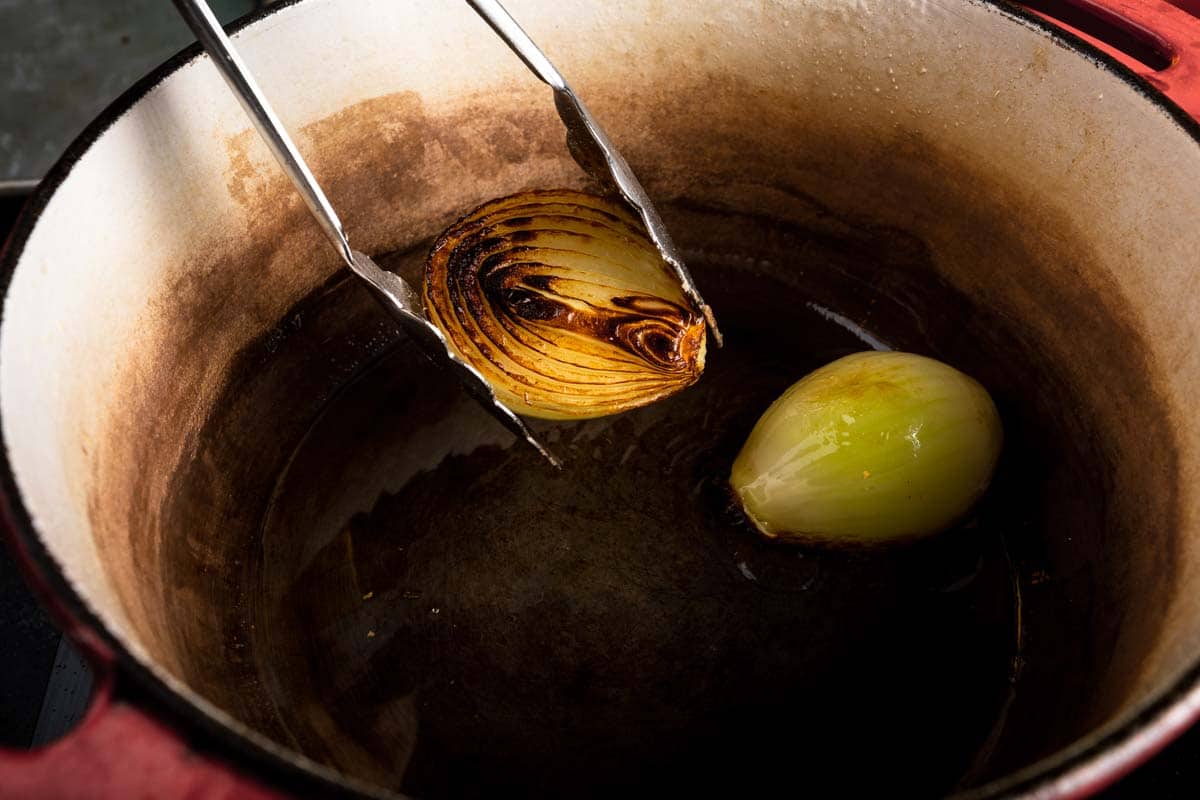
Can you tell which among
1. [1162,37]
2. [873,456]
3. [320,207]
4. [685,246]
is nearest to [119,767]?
[320,207]

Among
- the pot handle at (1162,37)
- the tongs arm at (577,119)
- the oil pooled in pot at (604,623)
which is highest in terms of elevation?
the tongs arm at (577,119)

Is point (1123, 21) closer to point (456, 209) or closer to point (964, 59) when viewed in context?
point (964, 59)

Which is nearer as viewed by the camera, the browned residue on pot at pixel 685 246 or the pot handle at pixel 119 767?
the pot handle at pixel 119 767

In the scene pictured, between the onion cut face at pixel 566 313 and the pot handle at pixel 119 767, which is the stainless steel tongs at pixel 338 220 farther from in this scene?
the pot handle at pixel 119 767

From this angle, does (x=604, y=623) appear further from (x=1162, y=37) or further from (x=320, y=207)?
(x=1162, y=37)

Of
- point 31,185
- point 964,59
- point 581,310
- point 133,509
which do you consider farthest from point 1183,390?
point 31,185

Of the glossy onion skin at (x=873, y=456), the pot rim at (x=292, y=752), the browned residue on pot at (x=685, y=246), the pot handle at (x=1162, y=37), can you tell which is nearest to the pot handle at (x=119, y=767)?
the pot rim at (x=292, y=752)

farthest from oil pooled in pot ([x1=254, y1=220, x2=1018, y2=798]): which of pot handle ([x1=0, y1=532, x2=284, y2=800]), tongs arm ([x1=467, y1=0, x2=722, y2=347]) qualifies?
pot handle ([x1=0, y1=532, x2=284, y2=800])
